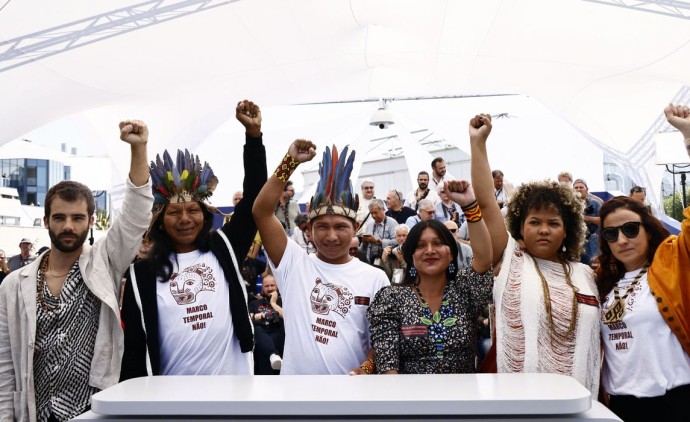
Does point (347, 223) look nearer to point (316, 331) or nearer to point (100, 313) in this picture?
point (316, 331)

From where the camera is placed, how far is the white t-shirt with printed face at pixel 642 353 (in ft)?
7.27

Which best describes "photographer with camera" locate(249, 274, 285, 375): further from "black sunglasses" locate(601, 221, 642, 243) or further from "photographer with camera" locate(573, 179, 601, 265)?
"black sunglasses" locate(601, 221, 642, 243)

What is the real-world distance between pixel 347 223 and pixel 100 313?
1.04 m

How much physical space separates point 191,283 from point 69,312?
1.49 ft

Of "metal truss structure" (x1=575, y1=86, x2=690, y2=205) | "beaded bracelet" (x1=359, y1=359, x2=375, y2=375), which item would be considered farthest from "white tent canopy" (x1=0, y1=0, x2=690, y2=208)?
"beaded bracelet" (x1=359, y1=359, x2=375, y2=375)

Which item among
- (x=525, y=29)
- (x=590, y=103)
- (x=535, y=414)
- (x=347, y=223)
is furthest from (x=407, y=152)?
(x=535, y=414)

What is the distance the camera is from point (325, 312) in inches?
101

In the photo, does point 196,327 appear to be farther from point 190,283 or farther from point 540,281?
point 540,281

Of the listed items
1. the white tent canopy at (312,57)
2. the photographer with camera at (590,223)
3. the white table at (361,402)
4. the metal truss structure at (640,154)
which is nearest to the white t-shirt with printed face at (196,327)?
the white table at (361,402)

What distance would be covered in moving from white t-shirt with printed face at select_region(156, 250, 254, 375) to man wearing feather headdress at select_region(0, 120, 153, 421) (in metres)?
0.18

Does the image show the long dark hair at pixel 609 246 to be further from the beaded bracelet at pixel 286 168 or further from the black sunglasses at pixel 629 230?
the beaded bracelet at pixel 286 168

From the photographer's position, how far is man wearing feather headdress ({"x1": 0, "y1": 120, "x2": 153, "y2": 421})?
7.74ft

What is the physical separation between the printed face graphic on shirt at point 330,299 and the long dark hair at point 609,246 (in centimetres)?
97

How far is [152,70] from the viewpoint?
11281 millimetres
